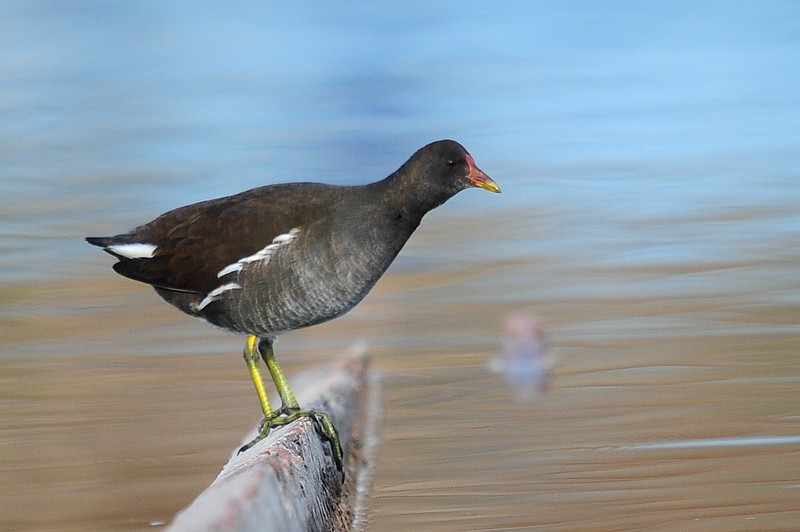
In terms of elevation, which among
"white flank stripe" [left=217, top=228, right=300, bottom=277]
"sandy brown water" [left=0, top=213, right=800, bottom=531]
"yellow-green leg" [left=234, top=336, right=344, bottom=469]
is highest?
"white flank stripe" [left=217, top=228, right=300, bottom=277]

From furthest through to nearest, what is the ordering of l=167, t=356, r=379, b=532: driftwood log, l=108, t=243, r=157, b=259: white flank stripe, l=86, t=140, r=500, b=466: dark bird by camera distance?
l=108, t=243, r=157, b=259: white flank stripe → l=86, t=140, r=500, b=466: dark bird → l=167, t=356, r=379, b=532: driftwood log

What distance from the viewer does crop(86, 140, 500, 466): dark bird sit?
445 cm

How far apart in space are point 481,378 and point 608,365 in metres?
0.68

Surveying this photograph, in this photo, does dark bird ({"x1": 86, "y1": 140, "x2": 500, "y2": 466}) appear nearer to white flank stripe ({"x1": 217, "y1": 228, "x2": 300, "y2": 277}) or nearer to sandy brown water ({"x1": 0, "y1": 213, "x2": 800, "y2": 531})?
white flank stripe ({"x1": 217, "y1": 228, "x2": 300, "y2": 277})

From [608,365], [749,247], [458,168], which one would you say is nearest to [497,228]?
[749,247]

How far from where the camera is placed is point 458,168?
15.1 feet

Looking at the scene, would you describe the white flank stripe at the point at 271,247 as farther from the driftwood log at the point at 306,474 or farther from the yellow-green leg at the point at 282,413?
the driftwood log at the point at 306,474

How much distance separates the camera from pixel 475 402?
5699 millimetres

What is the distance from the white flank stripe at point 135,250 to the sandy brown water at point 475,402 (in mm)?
849

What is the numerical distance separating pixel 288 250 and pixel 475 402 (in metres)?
1.56

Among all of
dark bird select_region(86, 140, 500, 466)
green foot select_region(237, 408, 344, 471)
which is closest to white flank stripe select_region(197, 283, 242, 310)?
dark bird select_region(86, 140, 500, 466)

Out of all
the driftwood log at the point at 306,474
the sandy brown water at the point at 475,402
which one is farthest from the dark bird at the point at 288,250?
the sandy brown water at the point at 475,402

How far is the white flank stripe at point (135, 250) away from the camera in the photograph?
4.76 metres

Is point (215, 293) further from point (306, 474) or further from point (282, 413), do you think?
point (306, 474)
